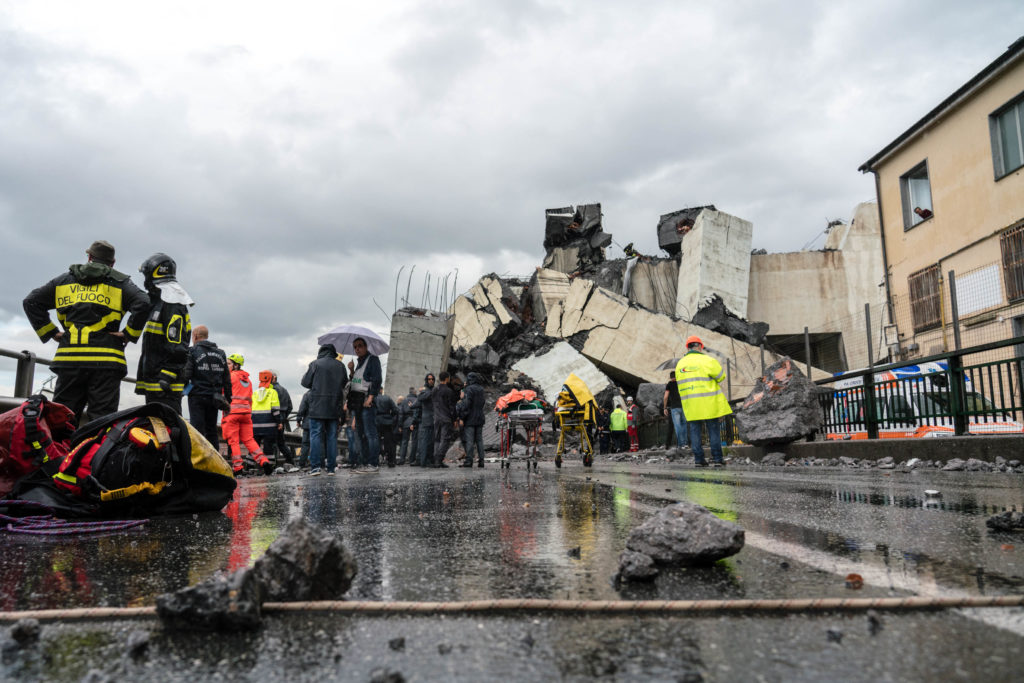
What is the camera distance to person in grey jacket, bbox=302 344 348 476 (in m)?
10.3

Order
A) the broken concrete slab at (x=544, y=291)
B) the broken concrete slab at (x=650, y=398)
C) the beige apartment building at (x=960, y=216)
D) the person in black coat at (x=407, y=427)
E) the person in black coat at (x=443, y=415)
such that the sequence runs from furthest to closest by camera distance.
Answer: the broken concrete slab at (x=544, y=291) < the broken concrete slab at (x=650, y=398) < the person in black coat at (x=407, y=427) < the beige apartment building at (x=960, y=216) < the person in black coat at (x=443, y=415)

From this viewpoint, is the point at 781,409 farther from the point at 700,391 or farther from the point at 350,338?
the point at 350,338

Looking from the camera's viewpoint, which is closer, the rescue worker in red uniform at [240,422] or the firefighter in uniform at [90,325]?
the firefighter in uniform at [90,325]

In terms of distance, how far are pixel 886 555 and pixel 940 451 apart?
25.2 feet

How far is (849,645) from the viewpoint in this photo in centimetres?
156

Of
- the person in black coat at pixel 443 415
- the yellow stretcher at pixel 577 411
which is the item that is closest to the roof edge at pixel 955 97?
the yellow stretcher at pixel 577 411

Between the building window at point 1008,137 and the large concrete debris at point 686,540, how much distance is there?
16072 mm

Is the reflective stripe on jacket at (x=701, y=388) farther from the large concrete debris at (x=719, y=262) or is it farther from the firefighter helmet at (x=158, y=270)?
the large concrete debris at (x=719, y=262)

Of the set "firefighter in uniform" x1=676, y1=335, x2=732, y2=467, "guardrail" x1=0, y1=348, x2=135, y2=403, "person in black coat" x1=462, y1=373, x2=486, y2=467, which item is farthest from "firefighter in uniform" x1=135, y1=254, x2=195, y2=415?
"person in black coat" x1=462, y1=373, x2=486, y2=467

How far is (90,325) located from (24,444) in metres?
1.85

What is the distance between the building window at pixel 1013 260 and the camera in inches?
572

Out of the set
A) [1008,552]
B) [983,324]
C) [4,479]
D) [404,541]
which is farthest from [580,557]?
[983,324]

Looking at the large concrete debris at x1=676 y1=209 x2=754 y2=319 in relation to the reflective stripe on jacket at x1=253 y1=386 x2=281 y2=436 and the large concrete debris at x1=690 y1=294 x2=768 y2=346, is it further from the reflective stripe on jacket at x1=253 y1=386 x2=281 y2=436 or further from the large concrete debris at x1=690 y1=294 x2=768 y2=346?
the reflective stripe on jacket at x1=253 y1=386 x2=281 y2=436

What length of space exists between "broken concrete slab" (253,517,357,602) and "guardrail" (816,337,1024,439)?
8.62 metres
